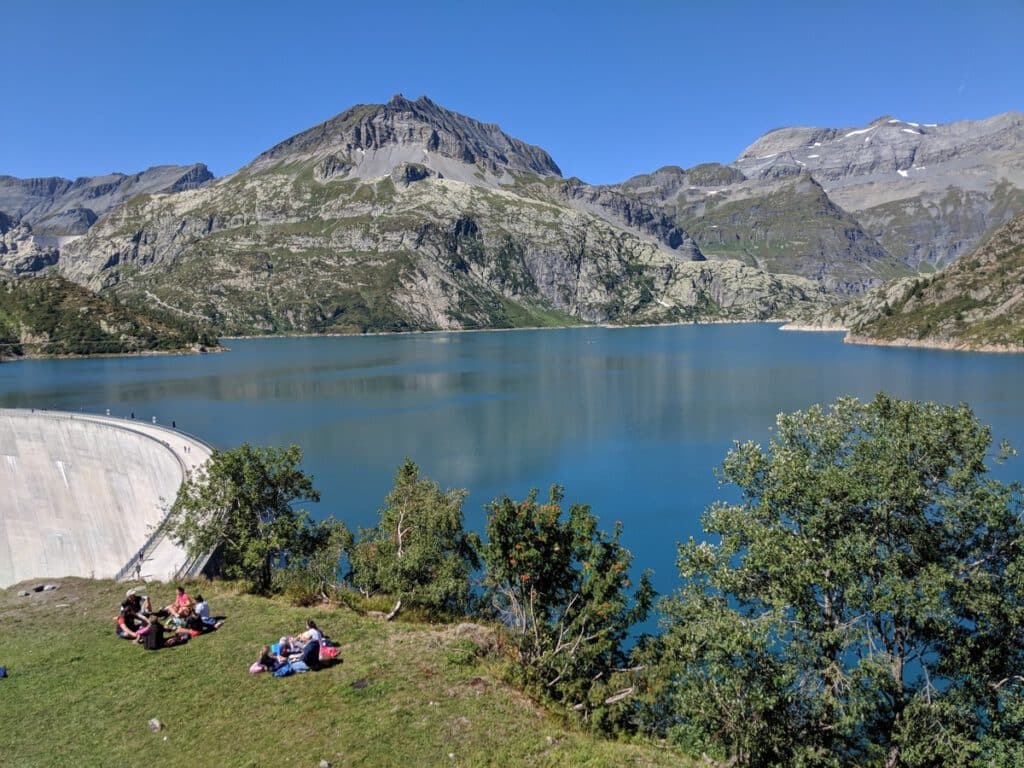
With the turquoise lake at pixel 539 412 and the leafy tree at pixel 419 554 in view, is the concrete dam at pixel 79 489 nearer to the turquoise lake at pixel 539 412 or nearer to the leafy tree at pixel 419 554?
the turquoise lake at pixel 539 412

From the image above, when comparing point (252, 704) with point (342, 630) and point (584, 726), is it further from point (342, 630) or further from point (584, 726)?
point (584, 726)

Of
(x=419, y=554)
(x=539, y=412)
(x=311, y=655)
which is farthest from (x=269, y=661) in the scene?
(x=539, y=412)

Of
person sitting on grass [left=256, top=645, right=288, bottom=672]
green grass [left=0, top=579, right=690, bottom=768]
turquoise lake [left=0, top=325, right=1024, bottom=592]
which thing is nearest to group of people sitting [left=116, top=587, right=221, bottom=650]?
green grass [left=0, top=579, right=690, bottom=768]

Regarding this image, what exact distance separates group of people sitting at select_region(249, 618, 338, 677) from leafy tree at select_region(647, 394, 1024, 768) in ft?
40.7

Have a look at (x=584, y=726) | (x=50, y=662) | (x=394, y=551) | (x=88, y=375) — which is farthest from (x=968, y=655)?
(x=88, y=375)

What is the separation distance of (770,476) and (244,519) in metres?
26.4

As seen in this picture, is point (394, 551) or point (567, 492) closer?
point (394, 551)

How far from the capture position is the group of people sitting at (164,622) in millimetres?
23672

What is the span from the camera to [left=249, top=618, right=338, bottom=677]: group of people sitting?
2122 centimetres

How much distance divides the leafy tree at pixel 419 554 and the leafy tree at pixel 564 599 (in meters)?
2.88

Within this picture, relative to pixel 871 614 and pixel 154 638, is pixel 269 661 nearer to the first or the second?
pixel 154 638

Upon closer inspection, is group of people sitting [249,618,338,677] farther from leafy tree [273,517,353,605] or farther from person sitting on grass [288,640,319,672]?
leafy tree [273,517,353,605]

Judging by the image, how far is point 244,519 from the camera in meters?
33.3

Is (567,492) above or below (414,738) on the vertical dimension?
below
